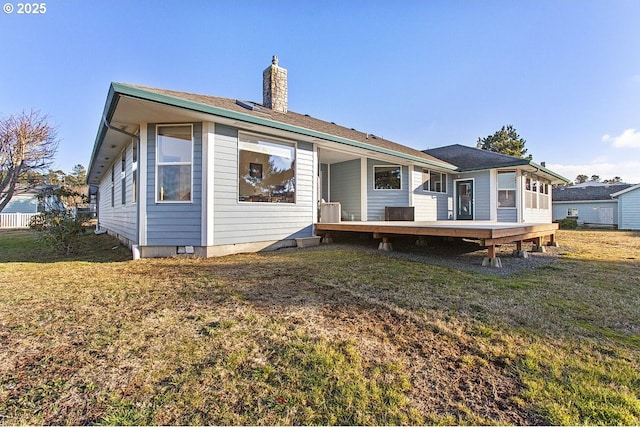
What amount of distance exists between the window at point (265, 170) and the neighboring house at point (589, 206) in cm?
2521

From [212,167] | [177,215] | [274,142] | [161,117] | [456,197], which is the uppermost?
[161,117]

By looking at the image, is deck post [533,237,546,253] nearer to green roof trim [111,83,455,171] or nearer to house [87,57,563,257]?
house [87,57,563,257]

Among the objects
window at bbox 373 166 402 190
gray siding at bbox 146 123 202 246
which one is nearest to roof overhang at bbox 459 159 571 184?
window at bbox 373 166 402 190

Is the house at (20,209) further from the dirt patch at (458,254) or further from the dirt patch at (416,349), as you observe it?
the dirt patch at (416,349)

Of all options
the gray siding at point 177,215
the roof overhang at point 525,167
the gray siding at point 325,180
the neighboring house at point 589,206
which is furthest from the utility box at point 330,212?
the neighboring house at point 589,206

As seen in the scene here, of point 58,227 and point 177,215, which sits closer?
point 177,215

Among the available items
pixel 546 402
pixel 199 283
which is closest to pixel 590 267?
pixel 546 402

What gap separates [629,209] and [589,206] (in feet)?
14.3

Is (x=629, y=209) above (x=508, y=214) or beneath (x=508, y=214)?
above

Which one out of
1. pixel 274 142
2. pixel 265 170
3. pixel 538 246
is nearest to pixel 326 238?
pixel 265 170

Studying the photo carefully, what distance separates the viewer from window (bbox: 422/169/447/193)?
1143 centimetres

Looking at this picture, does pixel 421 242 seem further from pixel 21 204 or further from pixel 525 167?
pixel 21 204

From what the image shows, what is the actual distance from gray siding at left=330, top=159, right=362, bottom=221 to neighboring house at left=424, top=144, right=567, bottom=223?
4537 mm

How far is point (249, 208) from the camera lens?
20.7 ft
